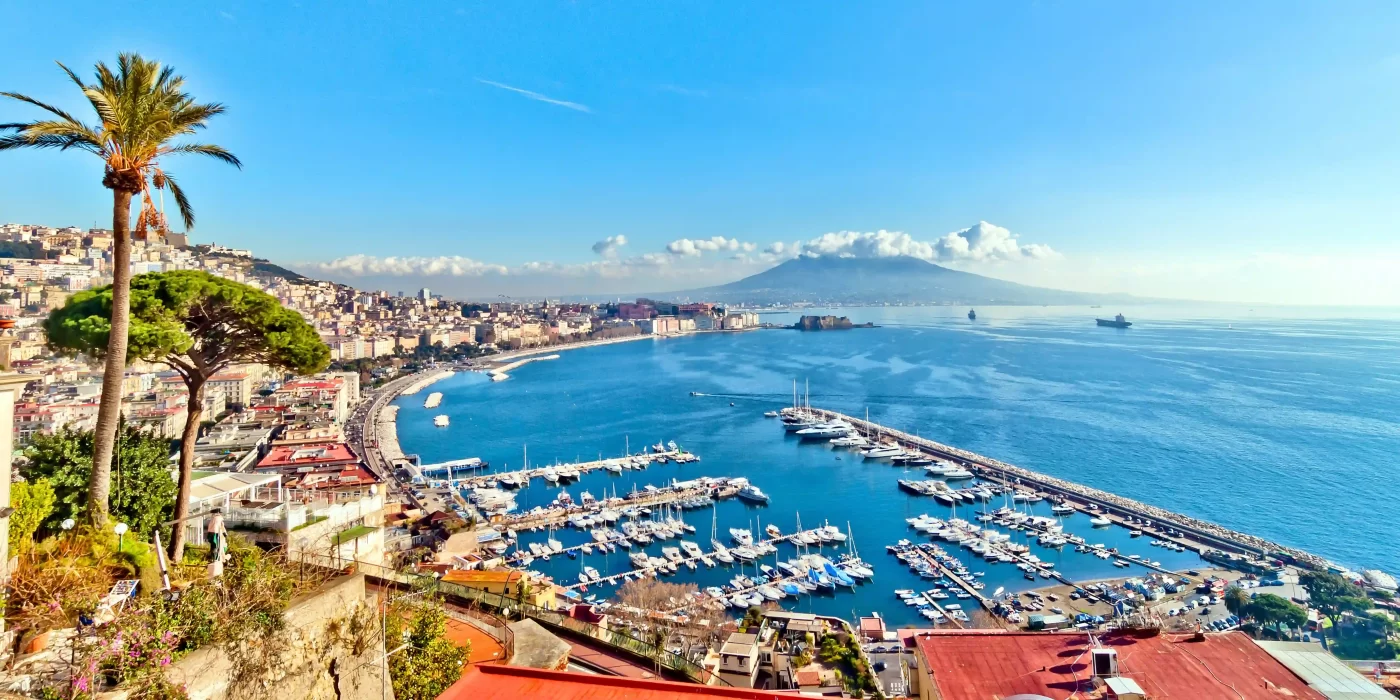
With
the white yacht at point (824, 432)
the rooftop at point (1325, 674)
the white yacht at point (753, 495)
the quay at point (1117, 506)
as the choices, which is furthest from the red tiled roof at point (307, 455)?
the rooftop at point (1325, 674)

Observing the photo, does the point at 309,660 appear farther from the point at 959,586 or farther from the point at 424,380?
the point at 424,380

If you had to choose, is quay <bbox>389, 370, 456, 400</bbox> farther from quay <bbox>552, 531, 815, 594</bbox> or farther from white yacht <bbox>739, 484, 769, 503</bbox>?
quay <bbox>552, 531, 815, 594</bbox>

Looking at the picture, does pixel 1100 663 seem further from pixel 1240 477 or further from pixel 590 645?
pixel 1240 477

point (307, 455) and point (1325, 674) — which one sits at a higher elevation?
point (1325, 674)

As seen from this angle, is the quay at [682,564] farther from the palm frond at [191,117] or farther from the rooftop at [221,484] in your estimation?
the palm frond at [191,117]

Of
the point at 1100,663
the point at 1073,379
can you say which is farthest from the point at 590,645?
the point at 1073,379

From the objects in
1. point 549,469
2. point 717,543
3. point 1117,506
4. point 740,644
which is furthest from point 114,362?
point 1117,506
